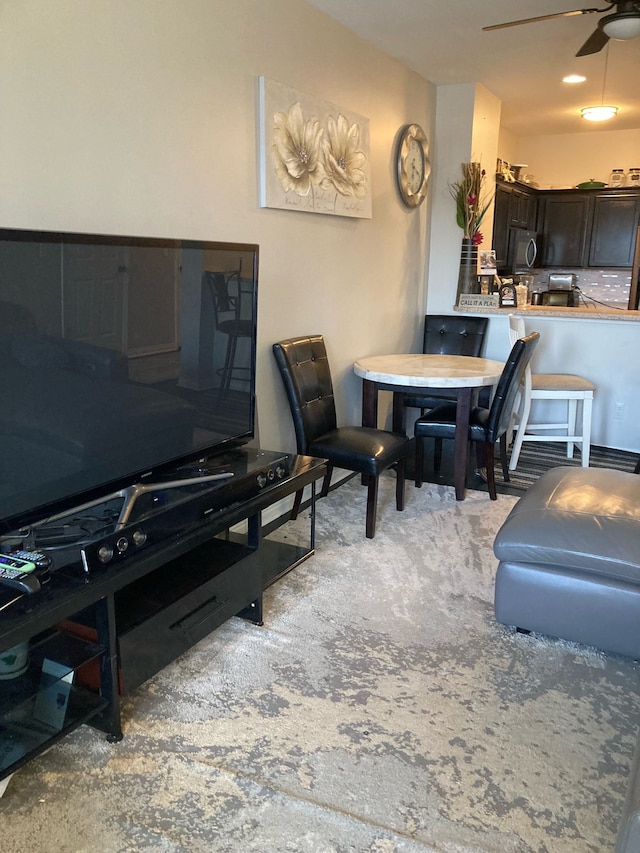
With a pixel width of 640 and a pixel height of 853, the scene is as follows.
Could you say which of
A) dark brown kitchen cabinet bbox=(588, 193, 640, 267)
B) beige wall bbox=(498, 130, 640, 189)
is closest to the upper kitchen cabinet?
beige wall bbox=(498, 130, 640, 189)

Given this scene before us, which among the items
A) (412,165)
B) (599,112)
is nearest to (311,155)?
(412,165)

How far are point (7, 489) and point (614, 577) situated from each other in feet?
5.98

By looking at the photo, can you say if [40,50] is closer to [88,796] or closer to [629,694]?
[88,796]

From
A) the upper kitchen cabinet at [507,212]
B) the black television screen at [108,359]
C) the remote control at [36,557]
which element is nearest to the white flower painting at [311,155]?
the black television screen at [108,359]

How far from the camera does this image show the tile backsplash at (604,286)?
24.2 feet

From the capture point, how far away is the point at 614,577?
2199 millimetres

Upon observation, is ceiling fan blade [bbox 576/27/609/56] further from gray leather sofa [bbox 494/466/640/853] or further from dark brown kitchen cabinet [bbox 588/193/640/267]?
dark brown kitchen cabinet [bbox 588/193/640/267]

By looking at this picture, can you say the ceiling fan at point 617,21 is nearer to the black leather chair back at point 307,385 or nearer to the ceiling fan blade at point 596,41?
the ceiling fan blade at point 596,41

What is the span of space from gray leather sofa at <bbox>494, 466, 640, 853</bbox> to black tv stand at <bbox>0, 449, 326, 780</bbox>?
2.80 ft

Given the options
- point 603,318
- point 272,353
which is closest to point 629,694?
point 272,353

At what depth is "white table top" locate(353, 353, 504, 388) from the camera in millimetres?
3570

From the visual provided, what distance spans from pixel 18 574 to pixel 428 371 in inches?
103

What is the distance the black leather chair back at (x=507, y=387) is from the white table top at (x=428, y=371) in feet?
0.20

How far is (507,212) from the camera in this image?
6301 millimetres
